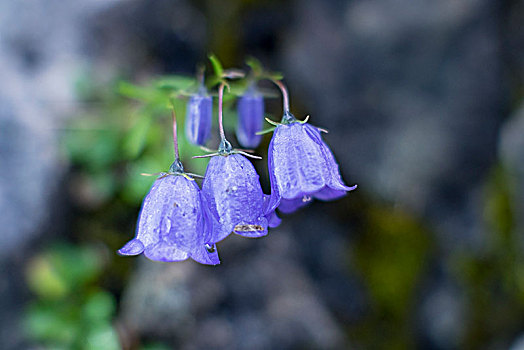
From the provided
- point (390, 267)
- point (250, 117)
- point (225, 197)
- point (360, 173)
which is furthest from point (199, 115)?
point (390, 267)

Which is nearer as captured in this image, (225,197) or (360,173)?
(225,197)

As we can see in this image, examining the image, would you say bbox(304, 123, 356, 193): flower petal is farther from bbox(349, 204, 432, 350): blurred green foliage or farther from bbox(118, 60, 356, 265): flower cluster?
bbox(349, 204, 432, 350): blurred green foliage

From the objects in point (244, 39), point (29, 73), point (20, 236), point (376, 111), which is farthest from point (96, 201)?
point (376, 111)

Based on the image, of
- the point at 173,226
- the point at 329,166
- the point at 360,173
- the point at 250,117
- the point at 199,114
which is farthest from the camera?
the point at 360,173

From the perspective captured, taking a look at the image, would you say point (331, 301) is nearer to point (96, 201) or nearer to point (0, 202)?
point (96, 201)

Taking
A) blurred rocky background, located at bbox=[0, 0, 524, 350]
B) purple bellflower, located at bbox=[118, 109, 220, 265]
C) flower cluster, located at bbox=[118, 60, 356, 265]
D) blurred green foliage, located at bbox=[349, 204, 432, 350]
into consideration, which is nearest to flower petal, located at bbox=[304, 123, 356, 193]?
flower cluster, located at bbox=[118, 60, 356, 265]

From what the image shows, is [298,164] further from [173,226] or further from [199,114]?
[199,114]

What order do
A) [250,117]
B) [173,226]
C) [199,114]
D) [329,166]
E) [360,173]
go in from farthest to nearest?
[360,173] → [250,117] → [199,114] → [329,166] → [173,226]
